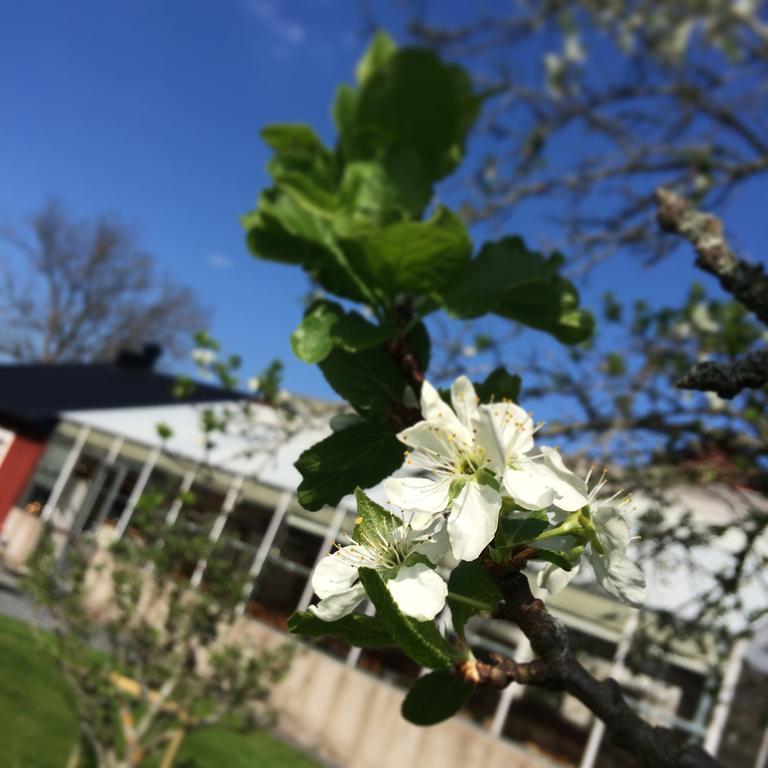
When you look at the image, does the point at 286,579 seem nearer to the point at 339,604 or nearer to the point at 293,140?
the point at 293,140

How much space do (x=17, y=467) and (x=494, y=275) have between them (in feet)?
57.6

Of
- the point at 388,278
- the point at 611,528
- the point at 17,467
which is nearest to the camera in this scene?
the point at 611,528

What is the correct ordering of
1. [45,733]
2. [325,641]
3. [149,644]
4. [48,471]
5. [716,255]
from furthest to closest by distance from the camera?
[48,471] < [325,641] < [45,733] < [149,644] < [716,255]

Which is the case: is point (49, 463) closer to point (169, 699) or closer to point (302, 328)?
point (169, 699)

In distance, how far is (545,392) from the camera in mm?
4434

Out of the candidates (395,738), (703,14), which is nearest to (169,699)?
(395,738)

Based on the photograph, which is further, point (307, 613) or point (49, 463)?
point (49, 463)

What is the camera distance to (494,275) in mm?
1135

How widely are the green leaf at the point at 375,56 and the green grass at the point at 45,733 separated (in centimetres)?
536

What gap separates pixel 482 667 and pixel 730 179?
226 inches

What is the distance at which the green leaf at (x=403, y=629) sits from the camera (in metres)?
0.62

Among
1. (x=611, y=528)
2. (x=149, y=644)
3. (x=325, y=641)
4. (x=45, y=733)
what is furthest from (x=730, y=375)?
(x=325, y=641)

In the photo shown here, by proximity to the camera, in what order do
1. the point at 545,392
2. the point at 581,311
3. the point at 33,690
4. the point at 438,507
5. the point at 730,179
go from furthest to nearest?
the point at 33,690, the point at 730,179, the point at 545,392, the point at 581,311, the point at 438,507

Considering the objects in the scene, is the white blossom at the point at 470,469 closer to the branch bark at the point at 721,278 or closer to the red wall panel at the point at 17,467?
the branch bark at the point at 721,278
